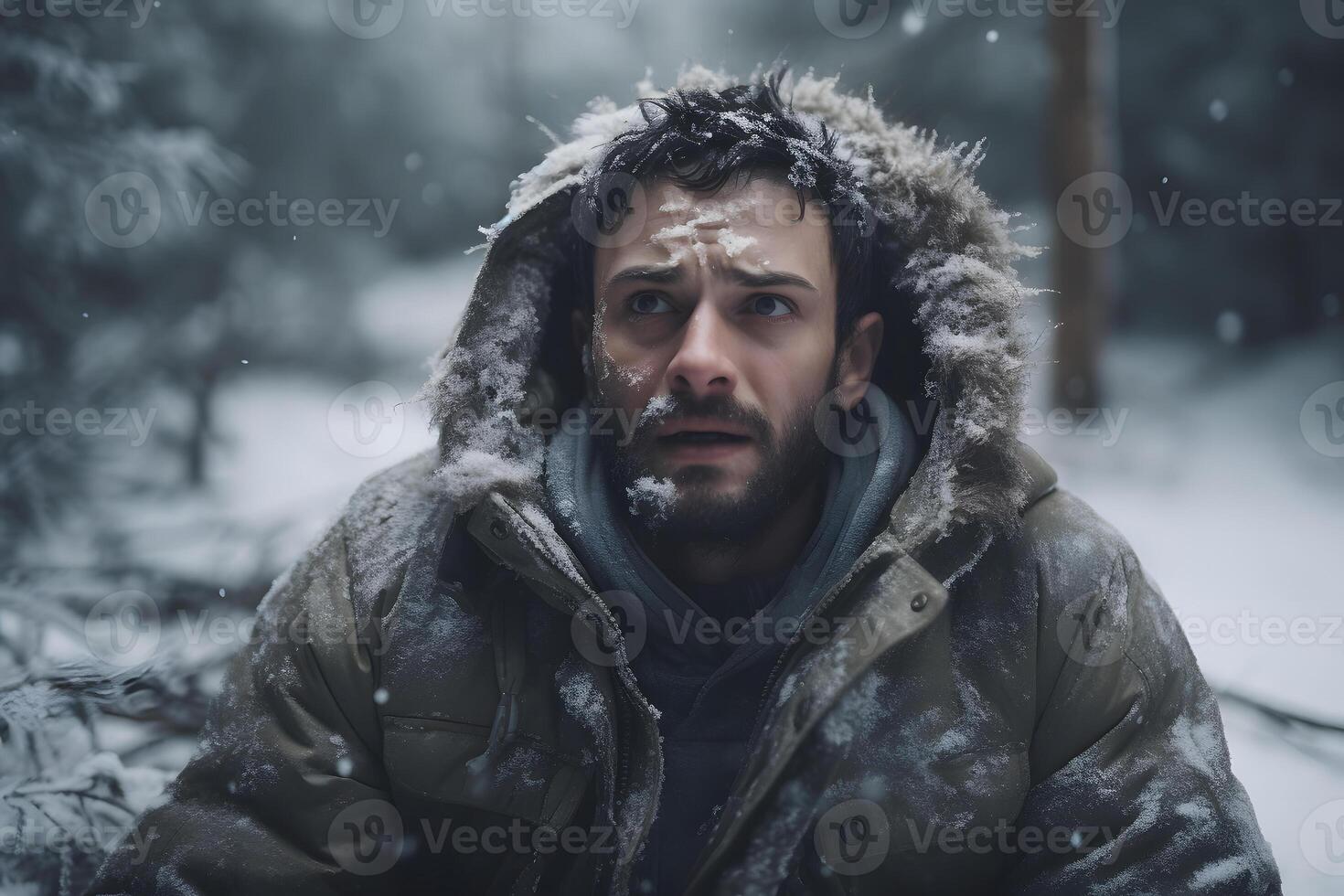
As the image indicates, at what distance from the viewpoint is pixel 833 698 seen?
1.57m

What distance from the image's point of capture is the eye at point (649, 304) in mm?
2107

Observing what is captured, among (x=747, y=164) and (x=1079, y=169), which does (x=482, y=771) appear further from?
(x=1079, y=169)

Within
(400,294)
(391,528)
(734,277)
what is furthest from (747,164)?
(400,294)

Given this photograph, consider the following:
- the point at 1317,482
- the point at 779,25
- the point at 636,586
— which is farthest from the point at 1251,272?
the point at 636,586

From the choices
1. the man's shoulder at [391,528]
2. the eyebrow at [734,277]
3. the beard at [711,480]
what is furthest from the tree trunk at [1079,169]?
the man's shoulder at [391,528]

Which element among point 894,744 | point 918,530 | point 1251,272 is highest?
point 1251,272

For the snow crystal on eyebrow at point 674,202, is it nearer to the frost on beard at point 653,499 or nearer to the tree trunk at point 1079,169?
the frost on beard at point 653,499

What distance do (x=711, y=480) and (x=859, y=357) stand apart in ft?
1.95

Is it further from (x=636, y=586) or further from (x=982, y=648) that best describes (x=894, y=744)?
(x=636, y=586)

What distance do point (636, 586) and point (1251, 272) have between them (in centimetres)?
696

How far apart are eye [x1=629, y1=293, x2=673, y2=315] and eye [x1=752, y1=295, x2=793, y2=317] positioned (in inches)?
8.6

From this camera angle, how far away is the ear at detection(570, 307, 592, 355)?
2.36 meters

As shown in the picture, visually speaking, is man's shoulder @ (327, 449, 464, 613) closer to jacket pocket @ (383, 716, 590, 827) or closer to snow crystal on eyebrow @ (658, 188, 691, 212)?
jacket pocket @ (383, 716, 590, 827)

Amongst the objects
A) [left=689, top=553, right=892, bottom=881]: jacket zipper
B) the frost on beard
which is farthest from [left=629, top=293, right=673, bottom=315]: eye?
[left=689, top=553, right=892, bottom=881]: jacket zipper
